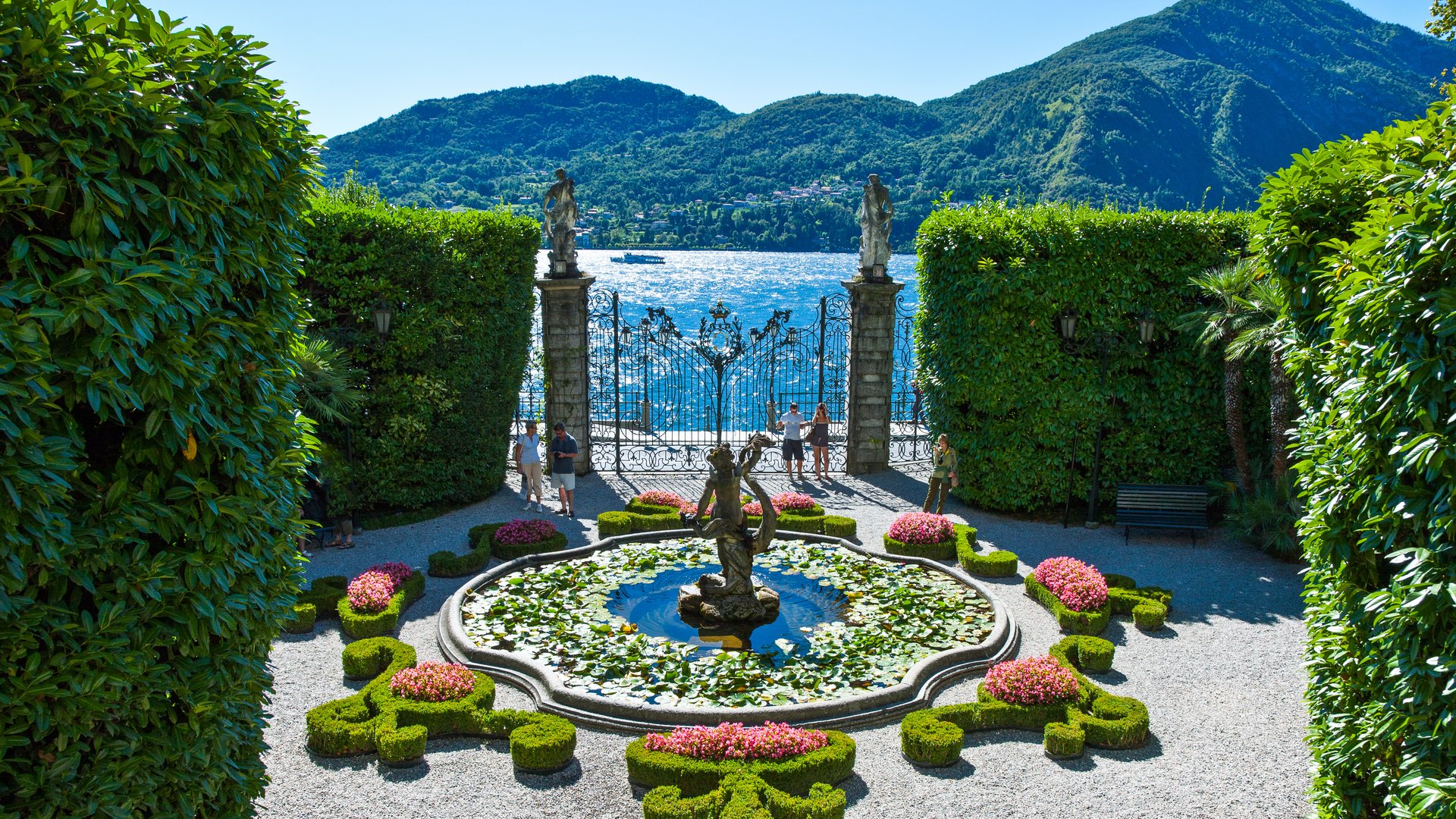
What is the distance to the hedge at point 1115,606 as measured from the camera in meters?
11.5

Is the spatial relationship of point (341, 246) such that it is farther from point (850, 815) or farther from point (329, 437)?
point (850, 815)

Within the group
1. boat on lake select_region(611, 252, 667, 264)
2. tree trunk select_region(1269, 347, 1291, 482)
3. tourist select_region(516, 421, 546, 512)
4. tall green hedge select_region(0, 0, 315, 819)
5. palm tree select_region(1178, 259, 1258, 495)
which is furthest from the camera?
boat on lake select_region(611, 252, 667, 264)

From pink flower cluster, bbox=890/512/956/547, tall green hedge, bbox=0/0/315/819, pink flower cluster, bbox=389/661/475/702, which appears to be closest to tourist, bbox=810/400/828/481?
pink flower cluster, bbox=890/512/956/547

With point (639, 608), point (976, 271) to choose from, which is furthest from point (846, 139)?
point (639, 608)

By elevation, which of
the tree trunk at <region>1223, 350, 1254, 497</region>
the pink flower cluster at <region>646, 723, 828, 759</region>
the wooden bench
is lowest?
the pink flower cluster at <region>646, 723, 828, 759</region>

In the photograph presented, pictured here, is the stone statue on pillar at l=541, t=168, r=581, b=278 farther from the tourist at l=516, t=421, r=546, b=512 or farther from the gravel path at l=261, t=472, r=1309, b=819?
the gravel path at l=261, t=472, r=1309, b=819

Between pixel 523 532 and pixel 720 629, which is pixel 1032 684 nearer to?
pixel 720 629

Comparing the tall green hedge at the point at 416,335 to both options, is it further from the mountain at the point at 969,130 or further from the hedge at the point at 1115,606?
the mountain at the point at 969,130

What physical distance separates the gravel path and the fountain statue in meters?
2.39

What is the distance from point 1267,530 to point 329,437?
1454cm

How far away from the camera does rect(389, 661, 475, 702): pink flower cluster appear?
30.2 feet

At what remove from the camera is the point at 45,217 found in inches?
182

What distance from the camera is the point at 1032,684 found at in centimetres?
930

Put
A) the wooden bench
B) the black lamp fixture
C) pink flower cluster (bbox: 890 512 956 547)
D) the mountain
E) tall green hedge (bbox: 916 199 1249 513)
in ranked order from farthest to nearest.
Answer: the mountain, tall green hedge (bbox: 916 199 1249 513), the black lamp fixture, the wooden bench, pink flower cluster (bbox: 890 512 956 547)
